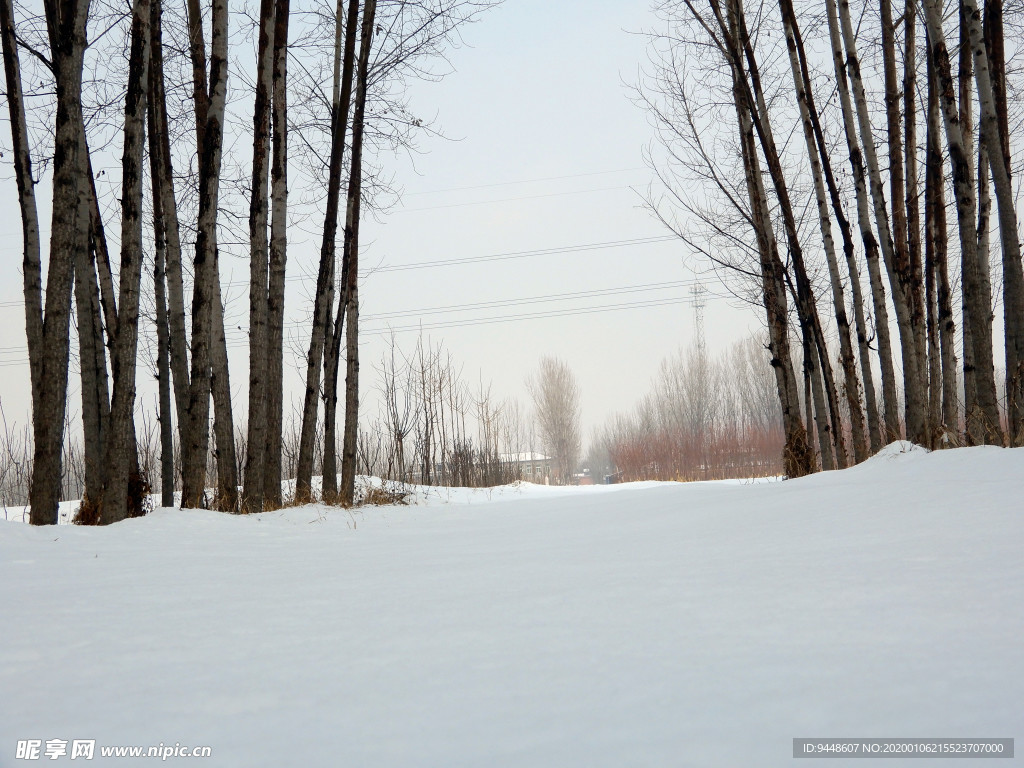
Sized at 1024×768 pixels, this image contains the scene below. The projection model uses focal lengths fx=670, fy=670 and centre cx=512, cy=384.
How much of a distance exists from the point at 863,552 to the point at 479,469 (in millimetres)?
12952

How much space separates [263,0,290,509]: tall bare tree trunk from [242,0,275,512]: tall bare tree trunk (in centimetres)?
26

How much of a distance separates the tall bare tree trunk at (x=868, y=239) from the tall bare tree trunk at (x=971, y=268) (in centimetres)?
80

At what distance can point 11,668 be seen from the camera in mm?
1307

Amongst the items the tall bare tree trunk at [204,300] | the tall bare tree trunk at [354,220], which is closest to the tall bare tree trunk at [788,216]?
the tall bare tree trunk at [354,220]

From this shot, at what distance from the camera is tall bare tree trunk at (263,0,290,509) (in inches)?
252

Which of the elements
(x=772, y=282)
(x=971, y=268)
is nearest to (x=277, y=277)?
(x=772, y=282)

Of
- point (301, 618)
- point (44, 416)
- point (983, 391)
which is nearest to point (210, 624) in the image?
point (301, 618)

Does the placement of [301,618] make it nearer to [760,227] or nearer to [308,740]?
[308,740]

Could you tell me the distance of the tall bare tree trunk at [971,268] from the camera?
4.96 m


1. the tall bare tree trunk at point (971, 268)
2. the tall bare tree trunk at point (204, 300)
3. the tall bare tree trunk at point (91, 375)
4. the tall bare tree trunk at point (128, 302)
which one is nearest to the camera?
the tall bare tree trunk at point (128, 302)

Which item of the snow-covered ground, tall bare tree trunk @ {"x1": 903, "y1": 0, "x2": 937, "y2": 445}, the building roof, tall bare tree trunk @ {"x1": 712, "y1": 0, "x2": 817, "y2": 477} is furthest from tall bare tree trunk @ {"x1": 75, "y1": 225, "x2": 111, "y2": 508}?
the building roof

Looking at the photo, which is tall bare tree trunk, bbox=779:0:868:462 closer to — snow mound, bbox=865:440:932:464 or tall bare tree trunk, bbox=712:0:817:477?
tall bare tree trunk, bbox=712:0:817:477

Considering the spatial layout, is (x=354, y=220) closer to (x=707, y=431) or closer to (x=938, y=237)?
(x=938, y=237)

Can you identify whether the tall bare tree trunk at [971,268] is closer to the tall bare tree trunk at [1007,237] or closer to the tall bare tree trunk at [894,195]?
the tall bare tree trunk at [1007,237]
